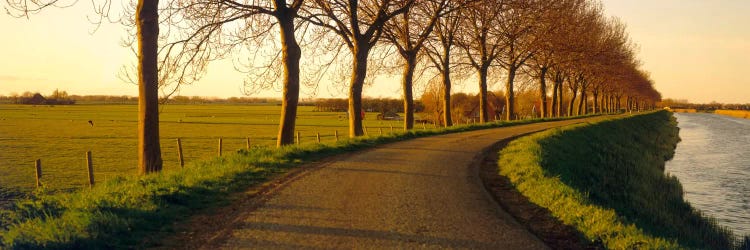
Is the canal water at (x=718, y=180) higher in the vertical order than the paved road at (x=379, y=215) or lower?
lower

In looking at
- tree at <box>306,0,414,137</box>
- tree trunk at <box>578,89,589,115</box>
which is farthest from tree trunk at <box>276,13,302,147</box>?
tree trunk at <box>578,89,589,115</box>

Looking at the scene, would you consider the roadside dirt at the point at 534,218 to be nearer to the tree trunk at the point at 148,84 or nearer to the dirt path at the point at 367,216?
the dirt path at the point at 367,216

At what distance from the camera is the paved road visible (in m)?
6.31

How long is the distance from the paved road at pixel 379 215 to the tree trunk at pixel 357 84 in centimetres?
1137

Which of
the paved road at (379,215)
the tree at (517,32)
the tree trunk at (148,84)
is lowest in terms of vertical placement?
the paved road at (379,215)

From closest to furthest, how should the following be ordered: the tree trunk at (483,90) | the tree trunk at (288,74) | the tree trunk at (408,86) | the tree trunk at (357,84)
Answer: the tree trunk at (288,74)
the tree trunk at (357,84)
the tree trunk at (408,86)
the tree trunk at (483,90)

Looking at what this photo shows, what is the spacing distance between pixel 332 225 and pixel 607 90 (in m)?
79.8

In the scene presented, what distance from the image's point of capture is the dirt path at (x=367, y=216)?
630cm

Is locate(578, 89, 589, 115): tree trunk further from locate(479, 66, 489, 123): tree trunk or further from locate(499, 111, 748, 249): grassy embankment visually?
locate(499, 111, 748, 249): grassy embankment

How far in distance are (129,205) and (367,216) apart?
324 cm

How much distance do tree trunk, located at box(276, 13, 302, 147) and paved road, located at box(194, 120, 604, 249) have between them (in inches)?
249

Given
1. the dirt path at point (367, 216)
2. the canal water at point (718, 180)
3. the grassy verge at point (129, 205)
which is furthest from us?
the canal water at point (718, 180)

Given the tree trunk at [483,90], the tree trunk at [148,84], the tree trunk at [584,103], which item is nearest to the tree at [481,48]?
the tree trunk at [483,90]

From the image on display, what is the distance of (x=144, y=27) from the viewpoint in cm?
1248
